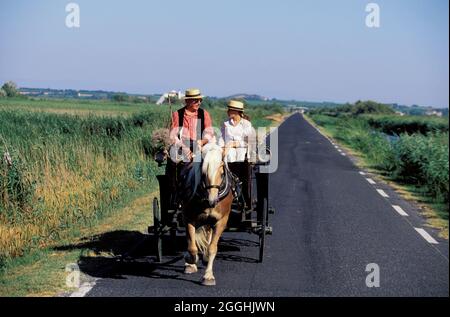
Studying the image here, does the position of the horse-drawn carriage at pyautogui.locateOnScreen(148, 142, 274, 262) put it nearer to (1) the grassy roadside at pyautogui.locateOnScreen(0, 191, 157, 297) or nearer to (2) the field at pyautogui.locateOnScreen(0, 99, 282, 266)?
(1) the grassy roadside at pyautogui.locateOnScreen(0, 191, 157, 297)

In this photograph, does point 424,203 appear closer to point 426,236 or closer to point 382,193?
point 382,193

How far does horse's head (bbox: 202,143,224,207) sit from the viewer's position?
6.97 metres

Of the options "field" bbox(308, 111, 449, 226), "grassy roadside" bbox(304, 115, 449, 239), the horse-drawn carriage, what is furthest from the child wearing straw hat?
"field" bbox(308, 111, 449, 226)

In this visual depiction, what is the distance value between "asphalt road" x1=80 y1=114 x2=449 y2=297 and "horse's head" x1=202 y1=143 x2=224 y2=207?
109cm

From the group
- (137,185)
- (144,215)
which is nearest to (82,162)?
(137,185)

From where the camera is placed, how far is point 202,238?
7441 mm

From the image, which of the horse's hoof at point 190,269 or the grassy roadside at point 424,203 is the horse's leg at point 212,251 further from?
the grassy roadside at point 424,203

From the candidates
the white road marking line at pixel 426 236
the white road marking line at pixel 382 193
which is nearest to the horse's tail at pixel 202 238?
the white road marking line at pixel 426 236

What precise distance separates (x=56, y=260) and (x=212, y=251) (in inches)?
95.7

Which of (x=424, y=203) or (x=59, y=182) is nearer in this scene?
(x=59, y=182)

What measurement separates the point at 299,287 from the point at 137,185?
8.66 m

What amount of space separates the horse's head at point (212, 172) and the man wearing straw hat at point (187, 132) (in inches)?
32.5

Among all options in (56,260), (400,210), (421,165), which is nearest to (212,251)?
(56,260)

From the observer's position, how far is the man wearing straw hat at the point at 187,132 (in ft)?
26.2
